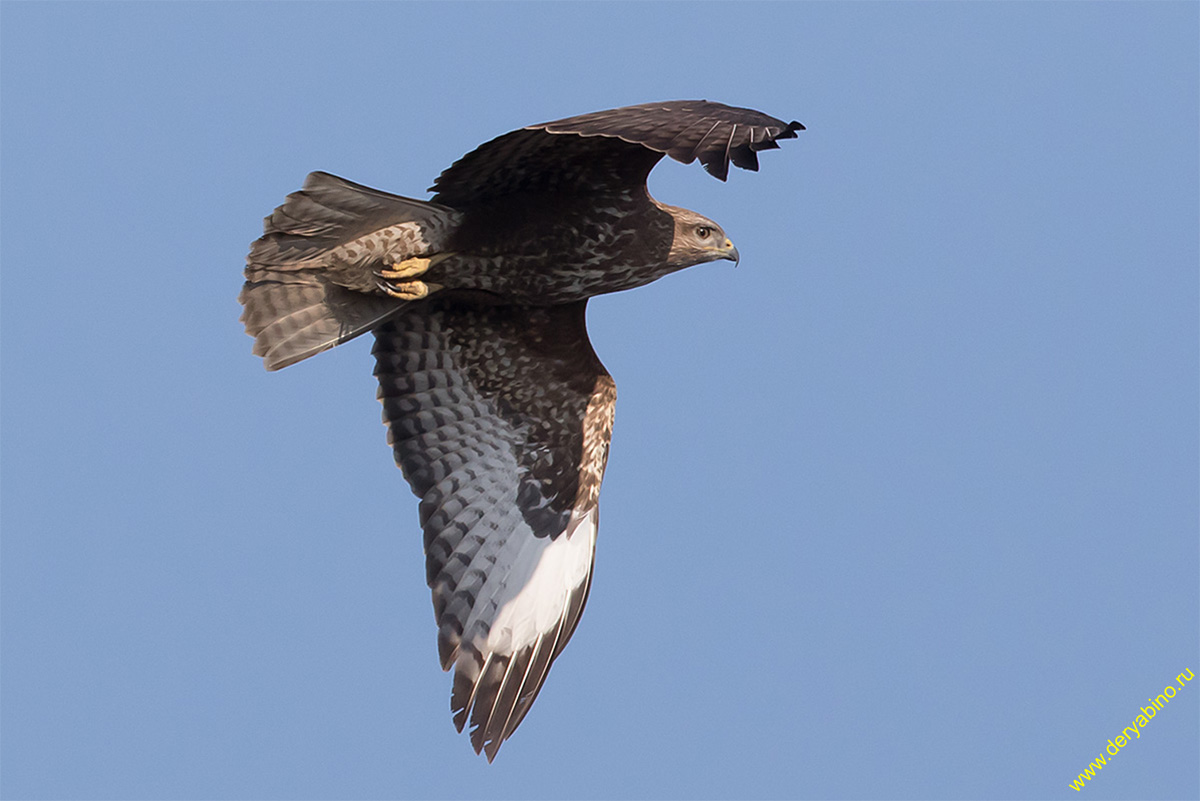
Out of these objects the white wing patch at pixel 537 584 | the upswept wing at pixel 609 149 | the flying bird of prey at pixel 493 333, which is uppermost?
the upswept wing at pixel 609 149

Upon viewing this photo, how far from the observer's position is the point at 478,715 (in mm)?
9383

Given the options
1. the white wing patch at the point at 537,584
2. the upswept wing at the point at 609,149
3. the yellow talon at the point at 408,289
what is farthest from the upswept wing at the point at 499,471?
the upswept wing at the point at 609,149

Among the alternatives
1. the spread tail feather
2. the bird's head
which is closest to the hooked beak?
the bird's head

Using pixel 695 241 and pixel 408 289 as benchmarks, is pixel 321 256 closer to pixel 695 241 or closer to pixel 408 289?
pixel 408 289

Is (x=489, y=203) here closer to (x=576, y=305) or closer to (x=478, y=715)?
(x=576, y=305)

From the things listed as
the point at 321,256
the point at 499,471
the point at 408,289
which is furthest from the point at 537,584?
the point at 321,256

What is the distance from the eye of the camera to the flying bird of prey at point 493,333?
8.60 meters

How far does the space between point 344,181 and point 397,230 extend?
0.40m

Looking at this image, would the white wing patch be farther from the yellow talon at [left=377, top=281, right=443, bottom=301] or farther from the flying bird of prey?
the yellow talon at [left=377, top=281, right=443, bottom=301]

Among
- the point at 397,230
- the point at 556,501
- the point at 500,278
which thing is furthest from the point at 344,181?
the point at 556,501

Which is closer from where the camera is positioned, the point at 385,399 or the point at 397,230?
the point at 397,230

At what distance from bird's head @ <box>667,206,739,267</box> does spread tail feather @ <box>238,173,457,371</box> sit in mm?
1201

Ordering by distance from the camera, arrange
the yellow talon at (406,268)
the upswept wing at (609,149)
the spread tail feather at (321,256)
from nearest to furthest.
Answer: the upswept wing at (609,149) < the spread tail feather at (321,256) < the yellow talon at (406,268)

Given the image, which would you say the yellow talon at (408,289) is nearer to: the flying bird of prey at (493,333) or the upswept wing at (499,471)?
the flying bird of prey at (493,333)
